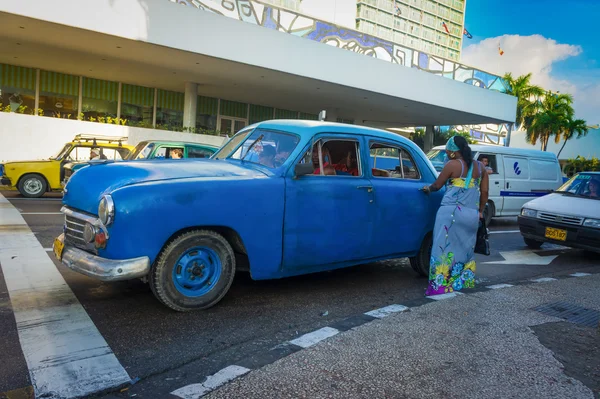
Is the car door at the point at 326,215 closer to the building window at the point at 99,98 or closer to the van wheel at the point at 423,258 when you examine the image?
the van wheel at the point at 423,258

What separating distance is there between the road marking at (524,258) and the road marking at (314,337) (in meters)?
Result: 4.75

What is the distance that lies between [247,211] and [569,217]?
6.53m

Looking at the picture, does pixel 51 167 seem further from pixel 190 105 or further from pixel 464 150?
pixel 464 150

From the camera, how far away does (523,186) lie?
41.2 feet

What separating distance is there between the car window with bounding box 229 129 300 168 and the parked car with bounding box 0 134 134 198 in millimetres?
8235

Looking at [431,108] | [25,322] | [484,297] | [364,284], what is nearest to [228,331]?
[25,322]

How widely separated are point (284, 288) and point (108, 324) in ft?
6.53

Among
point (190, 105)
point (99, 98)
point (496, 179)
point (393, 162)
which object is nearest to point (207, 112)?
point (190, 105)

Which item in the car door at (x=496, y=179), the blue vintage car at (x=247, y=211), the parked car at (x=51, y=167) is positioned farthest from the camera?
the parked car at (x=51, y=167)

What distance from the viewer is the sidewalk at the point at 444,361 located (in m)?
2.93

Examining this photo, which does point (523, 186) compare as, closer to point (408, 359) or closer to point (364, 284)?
point (364, 284)

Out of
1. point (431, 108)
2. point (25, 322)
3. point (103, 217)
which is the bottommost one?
point (25, 322)

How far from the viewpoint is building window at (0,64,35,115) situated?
71.8 feet

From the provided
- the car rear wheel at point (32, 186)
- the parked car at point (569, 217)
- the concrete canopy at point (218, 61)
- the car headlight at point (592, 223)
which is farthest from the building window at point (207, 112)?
the car headlight at point (592, 223)
